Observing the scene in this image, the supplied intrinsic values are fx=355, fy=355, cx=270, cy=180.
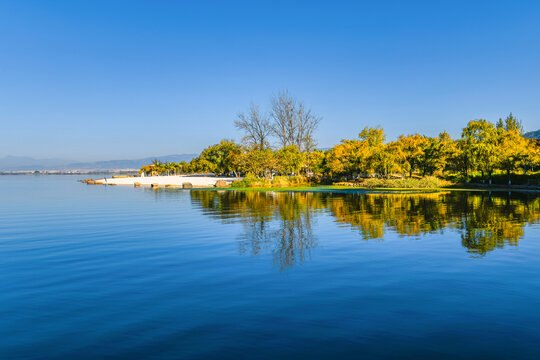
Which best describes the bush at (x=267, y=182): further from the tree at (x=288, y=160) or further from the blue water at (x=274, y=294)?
the blue water at (x=274, y=294)

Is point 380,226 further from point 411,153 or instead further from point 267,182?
point 411,153

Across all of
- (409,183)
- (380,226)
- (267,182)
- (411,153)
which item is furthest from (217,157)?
(380,226)

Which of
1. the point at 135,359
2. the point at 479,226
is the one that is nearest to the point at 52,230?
the point at 135,359

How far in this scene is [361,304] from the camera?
23.0 ft

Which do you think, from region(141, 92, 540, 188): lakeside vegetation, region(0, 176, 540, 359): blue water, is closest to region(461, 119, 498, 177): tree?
region(141, 92, 540, 188): lakeside vegetation

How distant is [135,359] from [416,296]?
5.50 metres

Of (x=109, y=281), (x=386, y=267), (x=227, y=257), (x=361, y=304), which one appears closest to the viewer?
(x=361, y=304)

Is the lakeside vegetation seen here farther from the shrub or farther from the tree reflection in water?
the tree reflection in water

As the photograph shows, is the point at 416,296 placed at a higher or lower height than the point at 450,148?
lower

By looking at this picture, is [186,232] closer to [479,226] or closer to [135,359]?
[135,359]

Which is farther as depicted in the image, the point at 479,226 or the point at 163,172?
the point at 163,172

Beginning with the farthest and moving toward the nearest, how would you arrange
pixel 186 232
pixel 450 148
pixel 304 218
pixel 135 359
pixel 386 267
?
pixel 450 148, pixel 304 218, pixel 186 232, pixel 386 267, pixel 135 359

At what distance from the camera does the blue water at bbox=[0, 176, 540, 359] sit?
17.8 feet

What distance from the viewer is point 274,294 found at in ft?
24.8
